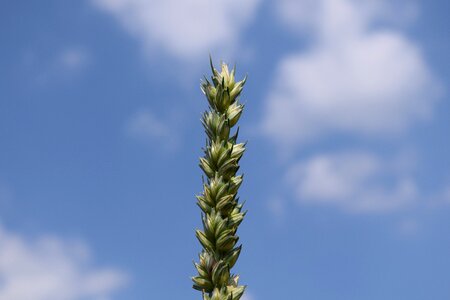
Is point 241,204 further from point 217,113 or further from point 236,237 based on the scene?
point 217,113

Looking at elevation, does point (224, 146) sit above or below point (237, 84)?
below

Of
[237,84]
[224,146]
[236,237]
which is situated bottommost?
[236,237]

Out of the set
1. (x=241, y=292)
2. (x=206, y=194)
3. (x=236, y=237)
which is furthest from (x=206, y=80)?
(x=241, y=292)

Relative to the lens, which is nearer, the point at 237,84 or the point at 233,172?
the point at 233,172

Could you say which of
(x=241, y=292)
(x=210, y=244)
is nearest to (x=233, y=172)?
(x=210, y=244)

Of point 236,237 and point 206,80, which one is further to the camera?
point 206,80

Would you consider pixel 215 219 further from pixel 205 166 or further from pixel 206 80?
pixel 206 80
